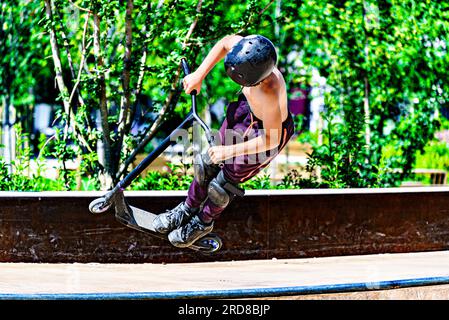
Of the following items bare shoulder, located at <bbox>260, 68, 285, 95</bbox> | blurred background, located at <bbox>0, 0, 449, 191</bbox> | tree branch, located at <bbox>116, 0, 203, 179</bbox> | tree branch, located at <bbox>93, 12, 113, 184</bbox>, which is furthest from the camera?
blurred background, located at <bbox>0, 0, 449, 191</bbox>

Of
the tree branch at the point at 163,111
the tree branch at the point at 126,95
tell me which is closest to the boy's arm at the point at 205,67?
the tree branch at the point at 126,95

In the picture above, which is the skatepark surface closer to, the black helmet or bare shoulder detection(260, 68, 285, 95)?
bare shoulder detection(260, 68, 285, 95)

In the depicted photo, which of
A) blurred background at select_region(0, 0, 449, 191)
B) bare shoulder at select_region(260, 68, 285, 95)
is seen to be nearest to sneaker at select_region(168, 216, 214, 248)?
bare shoulder at select_region(260, 68, 285, 95)

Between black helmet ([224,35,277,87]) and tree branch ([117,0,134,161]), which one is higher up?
black helmet ([224,35,277,87])

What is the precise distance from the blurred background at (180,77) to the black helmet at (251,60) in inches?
158

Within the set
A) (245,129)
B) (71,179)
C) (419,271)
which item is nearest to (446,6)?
(419,271)

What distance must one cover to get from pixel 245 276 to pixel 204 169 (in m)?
2.96

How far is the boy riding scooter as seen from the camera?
12.7 ft

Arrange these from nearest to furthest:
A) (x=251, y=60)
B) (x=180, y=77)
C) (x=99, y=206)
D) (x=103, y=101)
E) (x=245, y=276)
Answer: (x=251, y=60), (x=99, y=206), (x=245, y=276), (x=103, y=101), (x=180, y=77)

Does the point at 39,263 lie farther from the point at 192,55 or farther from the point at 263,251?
the point at 192,55

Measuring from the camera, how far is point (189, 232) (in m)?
4.42

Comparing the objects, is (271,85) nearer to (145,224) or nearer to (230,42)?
(230,42)

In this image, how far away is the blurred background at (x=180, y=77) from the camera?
8.66 metres

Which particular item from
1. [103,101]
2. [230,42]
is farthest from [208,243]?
[103,101]
